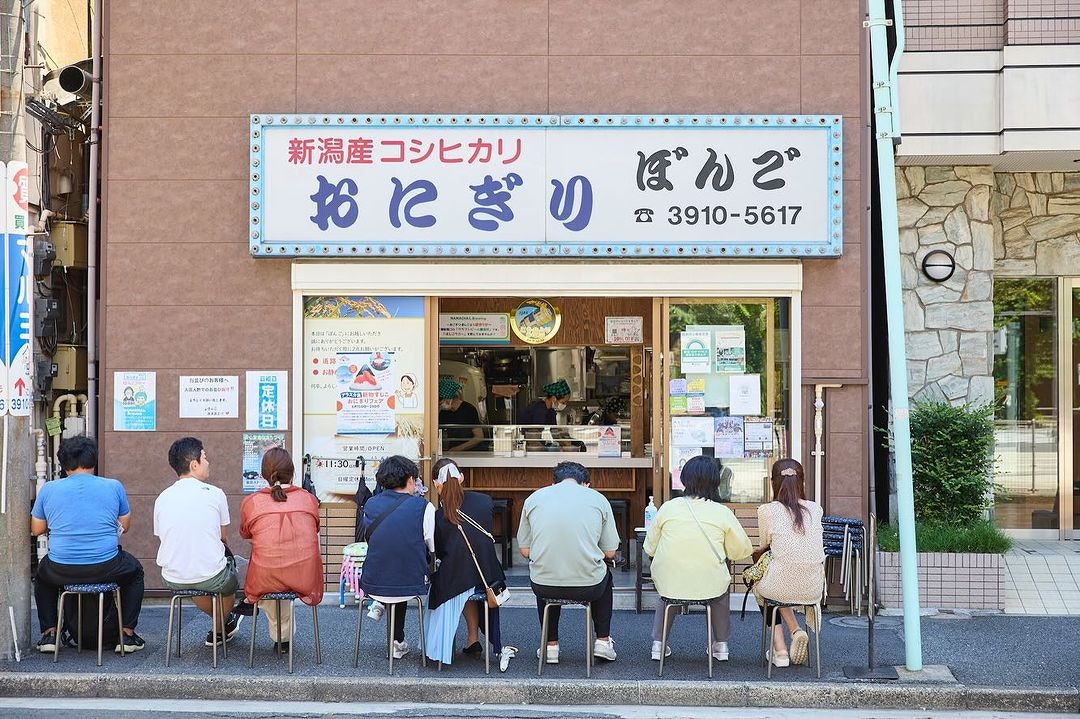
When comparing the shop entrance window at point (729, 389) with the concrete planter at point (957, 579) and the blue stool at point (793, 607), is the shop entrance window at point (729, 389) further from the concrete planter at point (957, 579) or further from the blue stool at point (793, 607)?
the blue stool at point (793, 607)

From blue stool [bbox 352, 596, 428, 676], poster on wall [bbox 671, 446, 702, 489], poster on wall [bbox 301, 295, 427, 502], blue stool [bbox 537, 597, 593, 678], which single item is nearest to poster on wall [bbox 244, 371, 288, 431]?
poster on wall [bbox 301, 295, 427, 502]

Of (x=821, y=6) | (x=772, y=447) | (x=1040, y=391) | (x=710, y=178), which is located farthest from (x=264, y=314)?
(x=1040, y=391)

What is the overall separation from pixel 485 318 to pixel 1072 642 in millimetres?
7674

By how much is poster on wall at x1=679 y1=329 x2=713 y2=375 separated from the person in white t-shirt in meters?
4.30

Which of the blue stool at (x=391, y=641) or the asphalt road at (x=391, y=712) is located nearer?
the asphalt road at (x=391, y=712)

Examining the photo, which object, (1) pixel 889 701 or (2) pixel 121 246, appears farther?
(2) pixel 121 246

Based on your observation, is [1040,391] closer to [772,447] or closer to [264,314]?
[772,447]

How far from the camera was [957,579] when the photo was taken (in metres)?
9.45

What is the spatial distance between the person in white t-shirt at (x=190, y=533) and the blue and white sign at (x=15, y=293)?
3.97 feet

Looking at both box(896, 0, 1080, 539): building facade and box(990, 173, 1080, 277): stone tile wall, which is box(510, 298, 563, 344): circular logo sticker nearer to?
box(896, 0, 1080, 539): building facade

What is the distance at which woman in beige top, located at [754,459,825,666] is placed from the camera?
7559 millimetres

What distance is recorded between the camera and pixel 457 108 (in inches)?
382

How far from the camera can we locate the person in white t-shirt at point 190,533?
25.3ft

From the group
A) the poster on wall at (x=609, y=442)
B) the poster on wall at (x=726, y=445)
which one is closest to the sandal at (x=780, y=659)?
the poster on wall at (x=726, y=445)
